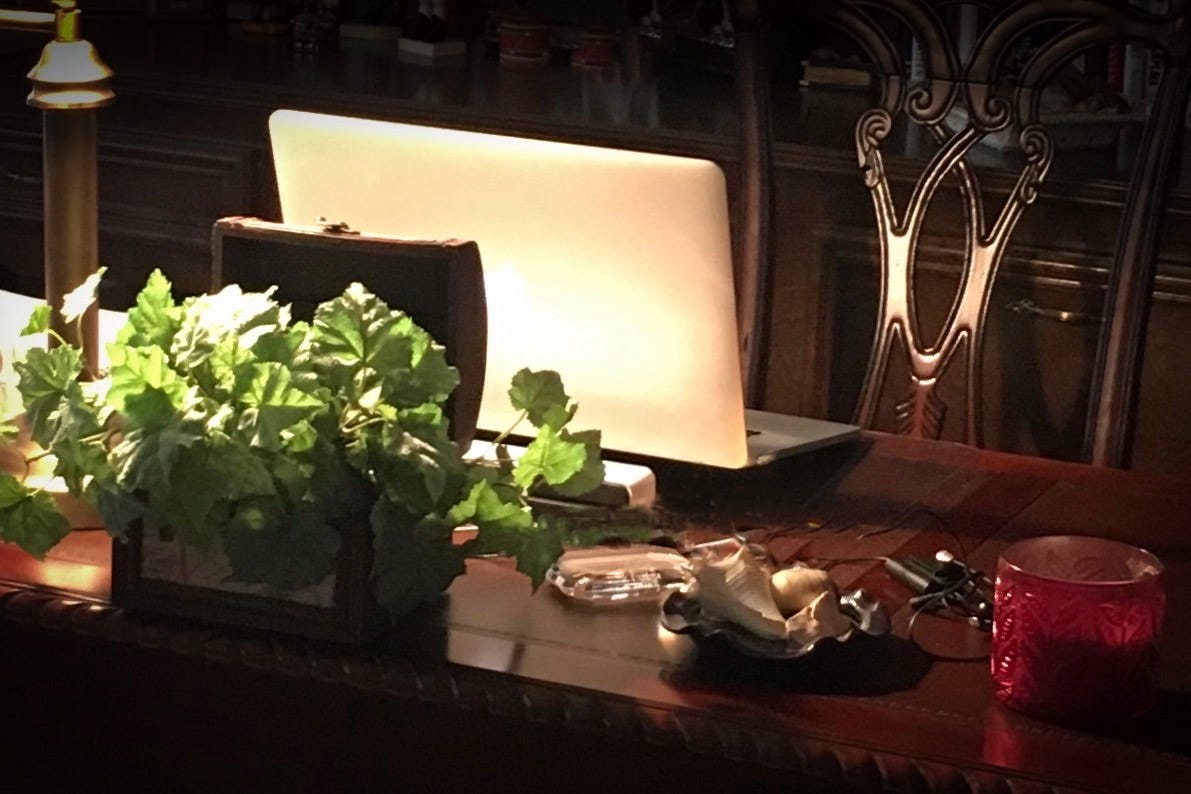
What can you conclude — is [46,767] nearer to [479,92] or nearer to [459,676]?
[459,676]

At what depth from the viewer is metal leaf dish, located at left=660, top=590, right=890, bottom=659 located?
1.04 meters

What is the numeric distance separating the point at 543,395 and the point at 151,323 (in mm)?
230

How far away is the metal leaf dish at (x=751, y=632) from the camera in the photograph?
104cm

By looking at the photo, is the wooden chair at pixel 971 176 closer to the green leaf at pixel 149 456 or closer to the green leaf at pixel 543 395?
the green leaf at pixel 543 395

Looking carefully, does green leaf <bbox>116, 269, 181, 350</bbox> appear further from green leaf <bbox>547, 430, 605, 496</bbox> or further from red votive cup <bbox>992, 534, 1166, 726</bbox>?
red votive cup <bbox>992, 534, 1166, 726</bbox>

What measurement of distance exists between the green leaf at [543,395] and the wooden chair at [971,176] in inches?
29.0

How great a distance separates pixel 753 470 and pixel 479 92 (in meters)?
1.23

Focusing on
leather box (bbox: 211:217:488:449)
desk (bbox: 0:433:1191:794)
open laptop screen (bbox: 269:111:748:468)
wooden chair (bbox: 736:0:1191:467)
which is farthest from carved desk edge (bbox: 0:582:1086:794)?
wooden chair (bbox: 736:0:1191:467)


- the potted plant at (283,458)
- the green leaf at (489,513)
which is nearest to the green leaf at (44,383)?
the potted plant at (283,458)

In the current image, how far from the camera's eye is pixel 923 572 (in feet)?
3.91

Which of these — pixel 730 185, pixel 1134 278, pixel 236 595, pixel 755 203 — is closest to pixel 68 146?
pixel 236 595

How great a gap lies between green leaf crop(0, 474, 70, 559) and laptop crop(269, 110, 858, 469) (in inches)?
13.4

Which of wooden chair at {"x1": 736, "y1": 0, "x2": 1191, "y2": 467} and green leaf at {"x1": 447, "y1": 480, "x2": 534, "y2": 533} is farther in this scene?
wooden chair at {"x1": 736, "y1": 0, "x2": 1191, "y2": 467}

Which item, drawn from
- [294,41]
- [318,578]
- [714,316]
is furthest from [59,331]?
[294,41]
